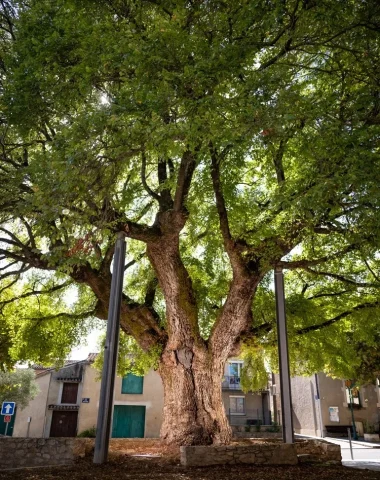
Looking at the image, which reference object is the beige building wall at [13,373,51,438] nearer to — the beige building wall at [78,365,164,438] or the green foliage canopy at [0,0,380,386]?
the beige building wall at [78,365,164,438]

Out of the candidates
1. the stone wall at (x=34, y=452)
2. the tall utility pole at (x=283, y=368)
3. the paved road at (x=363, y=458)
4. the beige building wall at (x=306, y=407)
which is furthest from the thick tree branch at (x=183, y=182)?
the beige building wall at (x=306, y=407)

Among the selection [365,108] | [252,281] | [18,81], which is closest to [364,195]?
[365,108]

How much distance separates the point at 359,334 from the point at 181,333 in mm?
5894

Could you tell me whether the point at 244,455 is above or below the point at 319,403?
below

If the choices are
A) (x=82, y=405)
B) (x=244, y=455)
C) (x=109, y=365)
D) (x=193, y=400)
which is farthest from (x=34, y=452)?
(x=82, y=405)

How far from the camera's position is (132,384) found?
2542cm

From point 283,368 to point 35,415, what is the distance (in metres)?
23.8

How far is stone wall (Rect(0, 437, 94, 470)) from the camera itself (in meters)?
8.21

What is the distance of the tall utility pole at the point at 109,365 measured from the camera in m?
7.45

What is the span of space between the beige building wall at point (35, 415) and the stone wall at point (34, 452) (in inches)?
822

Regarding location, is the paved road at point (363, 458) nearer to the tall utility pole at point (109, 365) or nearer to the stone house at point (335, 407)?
the stone house at point (335, 407)

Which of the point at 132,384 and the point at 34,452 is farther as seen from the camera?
the point at 132,384

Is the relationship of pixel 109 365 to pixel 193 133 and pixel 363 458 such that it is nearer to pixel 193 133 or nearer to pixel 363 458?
pixel 193 133

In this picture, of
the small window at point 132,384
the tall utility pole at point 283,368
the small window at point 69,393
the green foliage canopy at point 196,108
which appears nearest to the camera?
the green foliage canopy at point 196,108
